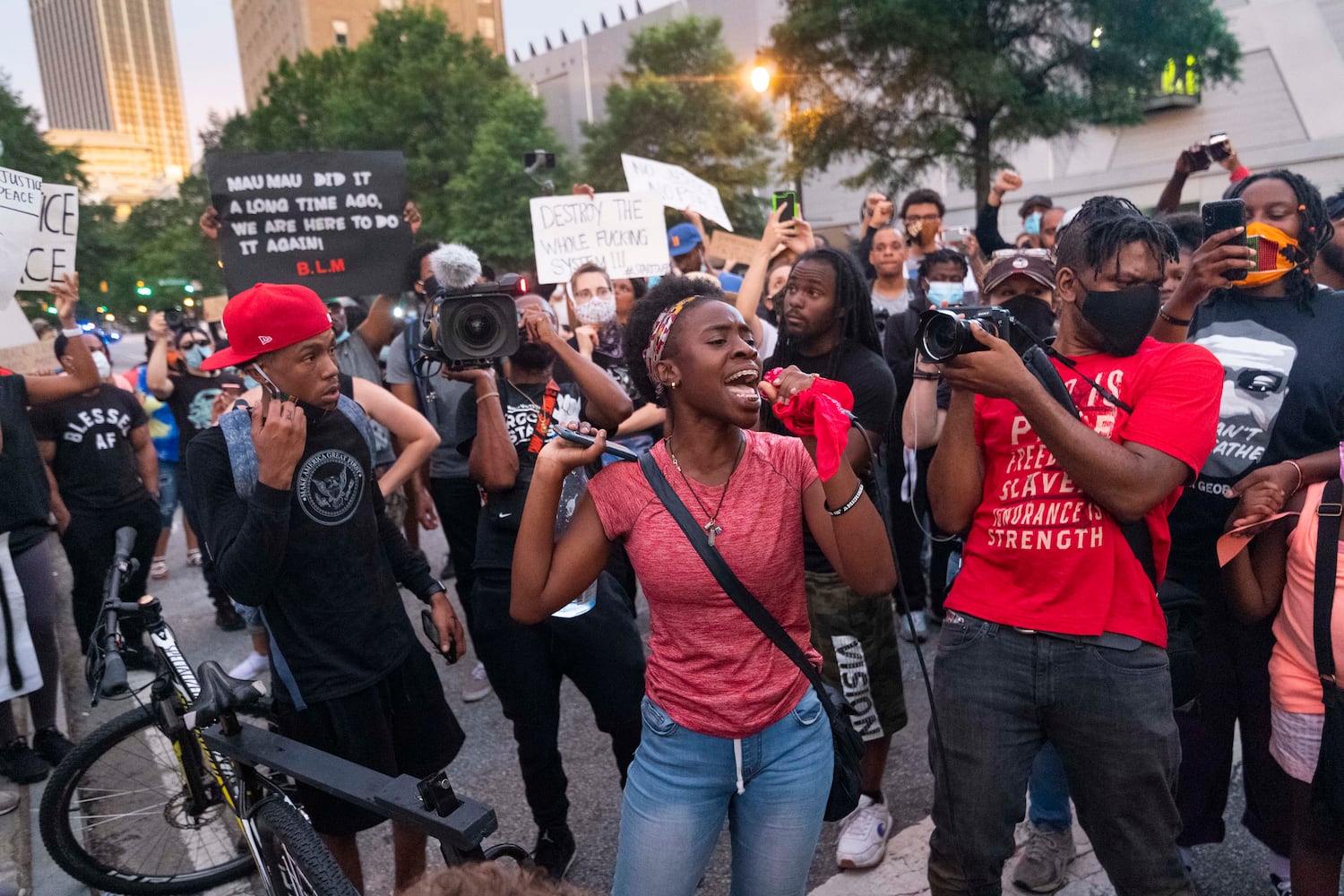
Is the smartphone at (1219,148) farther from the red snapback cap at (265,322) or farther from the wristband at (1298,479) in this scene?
the red snapback cap at (265,322)

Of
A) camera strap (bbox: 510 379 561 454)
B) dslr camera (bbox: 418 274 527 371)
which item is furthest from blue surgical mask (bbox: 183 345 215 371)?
camera strap (bbox: 510 379 561 454)

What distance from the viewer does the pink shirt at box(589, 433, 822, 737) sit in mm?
1932

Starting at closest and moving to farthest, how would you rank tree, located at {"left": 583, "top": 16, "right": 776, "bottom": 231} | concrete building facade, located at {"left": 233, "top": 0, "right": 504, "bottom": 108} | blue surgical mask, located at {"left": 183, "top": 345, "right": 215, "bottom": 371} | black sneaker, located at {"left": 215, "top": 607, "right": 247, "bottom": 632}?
black sneaker, located at {"left": 215, "top": 607, "right": 247, "bottom": 632} < blue surgical mask, located at {"left": 183, "top": 345, "right": 215, "bottom": 371} < tree, located at {"left": 583, "top": 16, "right": 776, "bottom": 231} < concrete building facade, located at {"left": 233, "top": 0, "right": 504, "bottom": 108}

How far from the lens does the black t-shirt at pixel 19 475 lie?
377 cm

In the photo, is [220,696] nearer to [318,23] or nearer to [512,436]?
Answer: [512,436]

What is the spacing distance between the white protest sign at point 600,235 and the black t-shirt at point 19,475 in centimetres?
281

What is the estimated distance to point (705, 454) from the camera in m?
2.06

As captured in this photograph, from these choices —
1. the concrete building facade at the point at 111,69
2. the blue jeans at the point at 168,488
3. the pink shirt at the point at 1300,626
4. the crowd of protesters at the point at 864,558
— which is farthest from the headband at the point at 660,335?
the concrete building facade at the point at 111,69

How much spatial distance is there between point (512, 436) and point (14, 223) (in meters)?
2.17

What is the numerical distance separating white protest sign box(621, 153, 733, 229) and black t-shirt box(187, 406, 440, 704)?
423 cm

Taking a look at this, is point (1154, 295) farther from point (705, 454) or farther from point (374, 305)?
point (374, 305)

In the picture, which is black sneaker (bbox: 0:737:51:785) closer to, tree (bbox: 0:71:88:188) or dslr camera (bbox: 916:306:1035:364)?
dslr camera (bbox: 916:306:1035:364)

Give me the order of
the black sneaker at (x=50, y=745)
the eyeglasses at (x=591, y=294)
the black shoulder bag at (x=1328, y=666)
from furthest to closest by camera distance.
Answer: the eyeglasses at (x=591, y=294) < the black sneaker at (x=50, y=745) < the black shoulder bag at (x=1328, y=666)

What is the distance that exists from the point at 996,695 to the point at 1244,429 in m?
1.17
